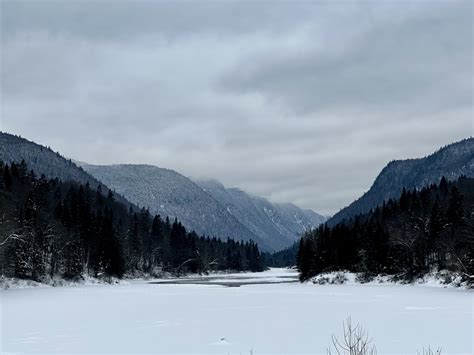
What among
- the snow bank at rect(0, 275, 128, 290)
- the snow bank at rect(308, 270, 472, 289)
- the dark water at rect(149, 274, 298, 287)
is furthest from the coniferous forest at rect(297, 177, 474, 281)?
the snow bank at rect(0, 275, 128, 290)

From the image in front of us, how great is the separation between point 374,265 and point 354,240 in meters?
8.75

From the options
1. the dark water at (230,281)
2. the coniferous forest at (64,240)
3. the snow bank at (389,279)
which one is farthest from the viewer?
the dark water at (230,281)

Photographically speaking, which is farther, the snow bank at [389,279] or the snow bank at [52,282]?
the snow bank at [52,282]

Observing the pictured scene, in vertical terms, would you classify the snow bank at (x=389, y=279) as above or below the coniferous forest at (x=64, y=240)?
below

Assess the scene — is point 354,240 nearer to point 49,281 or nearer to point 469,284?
point 469,284

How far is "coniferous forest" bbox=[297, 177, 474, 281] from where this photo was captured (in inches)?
3127

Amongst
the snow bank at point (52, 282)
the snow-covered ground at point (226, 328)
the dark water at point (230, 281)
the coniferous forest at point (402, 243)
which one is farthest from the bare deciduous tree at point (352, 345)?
the dark water at point (230, 281)

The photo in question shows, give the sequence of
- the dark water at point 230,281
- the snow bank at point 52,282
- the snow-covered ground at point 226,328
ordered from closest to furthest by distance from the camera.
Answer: the snow-covered ground at point 226,328
the snow bank at point 52,282
the dark water at point 230,281

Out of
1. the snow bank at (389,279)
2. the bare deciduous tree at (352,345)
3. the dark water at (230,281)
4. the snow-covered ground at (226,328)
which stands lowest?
the dark water at (230,281)

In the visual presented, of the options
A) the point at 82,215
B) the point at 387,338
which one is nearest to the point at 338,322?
the point at 387,338

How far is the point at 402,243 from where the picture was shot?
281ft

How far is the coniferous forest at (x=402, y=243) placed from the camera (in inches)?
3127

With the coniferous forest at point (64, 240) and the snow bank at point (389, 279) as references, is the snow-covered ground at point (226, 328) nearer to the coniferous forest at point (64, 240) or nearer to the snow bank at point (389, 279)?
the snow bank at point (389, 279)

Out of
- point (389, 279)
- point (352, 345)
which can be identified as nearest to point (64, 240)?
point (389, 279)
